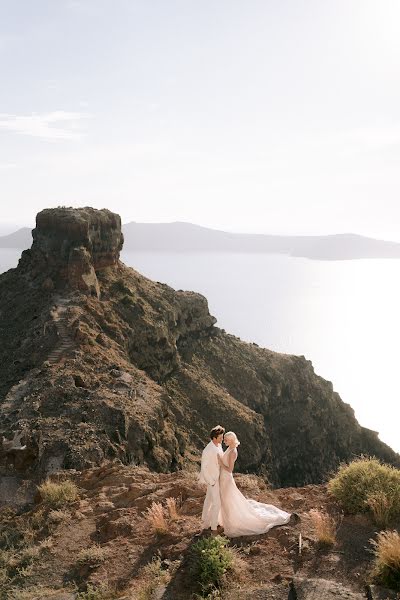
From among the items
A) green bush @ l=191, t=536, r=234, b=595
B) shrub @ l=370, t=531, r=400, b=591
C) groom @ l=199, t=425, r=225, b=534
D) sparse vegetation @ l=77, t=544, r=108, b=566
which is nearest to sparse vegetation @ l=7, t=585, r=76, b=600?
sparse vegetation @ l=77, t=544, r=108, b=566

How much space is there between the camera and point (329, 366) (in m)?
177

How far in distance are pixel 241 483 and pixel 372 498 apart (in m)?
4.83

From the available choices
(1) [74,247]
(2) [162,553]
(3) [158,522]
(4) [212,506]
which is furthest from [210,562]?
(1) [74,247]

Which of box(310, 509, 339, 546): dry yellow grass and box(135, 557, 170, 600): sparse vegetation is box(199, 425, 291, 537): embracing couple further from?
box(135, 557, 170, 600): sparse vegetation

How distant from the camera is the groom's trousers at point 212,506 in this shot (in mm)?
11273

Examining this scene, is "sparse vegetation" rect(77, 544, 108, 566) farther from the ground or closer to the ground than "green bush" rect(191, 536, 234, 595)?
closer to the ground

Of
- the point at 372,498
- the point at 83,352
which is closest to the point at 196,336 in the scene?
the point at 83,352

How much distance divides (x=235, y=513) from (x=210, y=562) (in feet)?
5.73

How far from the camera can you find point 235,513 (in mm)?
11508

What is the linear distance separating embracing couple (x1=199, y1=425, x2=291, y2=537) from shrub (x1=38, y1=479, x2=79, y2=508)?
533 centimetres

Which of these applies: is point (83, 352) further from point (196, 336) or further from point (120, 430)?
point (196, 336)

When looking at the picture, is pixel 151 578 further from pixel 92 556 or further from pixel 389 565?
pixel 389 565

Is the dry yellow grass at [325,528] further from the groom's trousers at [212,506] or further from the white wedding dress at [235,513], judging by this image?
the groom's trousers at [212,506]

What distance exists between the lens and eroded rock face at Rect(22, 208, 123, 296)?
145 ft
